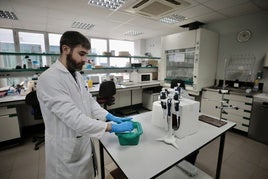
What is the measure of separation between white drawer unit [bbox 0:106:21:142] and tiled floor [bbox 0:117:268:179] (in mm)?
240

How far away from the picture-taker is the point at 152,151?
1002mm

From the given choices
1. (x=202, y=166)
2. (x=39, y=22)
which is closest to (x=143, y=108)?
(x=202, y=166)

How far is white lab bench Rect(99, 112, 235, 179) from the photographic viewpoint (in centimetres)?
83

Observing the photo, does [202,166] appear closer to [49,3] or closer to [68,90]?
[68,90]

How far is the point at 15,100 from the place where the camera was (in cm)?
223

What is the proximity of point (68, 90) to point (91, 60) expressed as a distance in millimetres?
2725

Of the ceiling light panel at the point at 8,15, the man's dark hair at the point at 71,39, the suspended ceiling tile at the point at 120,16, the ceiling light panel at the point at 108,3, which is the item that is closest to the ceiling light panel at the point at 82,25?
the suspended ceiling tile at the point at 120,16

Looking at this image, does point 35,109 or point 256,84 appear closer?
point 35,109

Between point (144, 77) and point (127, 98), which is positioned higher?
point (144, 77)

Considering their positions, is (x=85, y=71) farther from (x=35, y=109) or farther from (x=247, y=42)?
(x=247, y=42)

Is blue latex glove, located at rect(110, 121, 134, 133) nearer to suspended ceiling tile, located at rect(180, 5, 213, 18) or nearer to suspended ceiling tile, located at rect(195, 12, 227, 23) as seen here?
suspended ceiling tile, located at rect(180, 5, 213, 18)

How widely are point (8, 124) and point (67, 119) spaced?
7.08ft

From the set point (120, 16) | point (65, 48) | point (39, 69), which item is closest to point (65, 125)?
point (65, 48)

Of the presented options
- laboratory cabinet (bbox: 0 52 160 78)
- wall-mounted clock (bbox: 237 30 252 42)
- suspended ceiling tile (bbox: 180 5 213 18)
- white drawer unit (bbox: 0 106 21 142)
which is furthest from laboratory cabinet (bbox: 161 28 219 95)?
white drawer unit (bbox: 0 106 21 142)
